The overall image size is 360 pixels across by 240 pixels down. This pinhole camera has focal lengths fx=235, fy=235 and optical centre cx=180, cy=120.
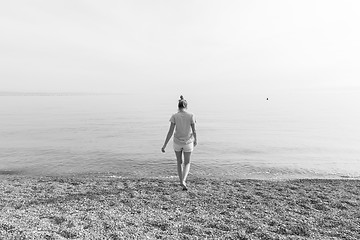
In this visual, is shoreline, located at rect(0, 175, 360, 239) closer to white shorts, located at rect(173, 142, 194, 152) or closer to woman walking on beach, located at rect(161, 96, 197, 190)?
white shorts, located at rect(173, 142, 194, 152)

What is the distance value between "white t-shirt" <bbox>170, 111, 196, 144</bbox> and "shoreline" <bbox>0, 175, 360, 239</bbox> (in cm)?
203

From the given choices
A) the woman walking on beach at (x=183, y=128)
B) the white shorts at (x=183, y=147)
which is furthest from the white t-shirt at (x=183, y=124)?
the white shorts at (x=183, y=147)

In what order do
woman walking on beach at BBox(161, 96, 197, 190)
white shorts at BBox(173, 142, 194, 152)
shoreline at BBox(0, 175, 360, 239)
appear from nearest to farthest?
shoreline at BBox(0, 175, 360, 239)
woman walking on beach at BBox(161, 96, 197, 190)
white shorts at BBox(173, 142, 194, 152)

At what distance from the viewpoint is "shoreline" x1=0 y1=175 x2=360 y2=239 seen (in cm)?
531

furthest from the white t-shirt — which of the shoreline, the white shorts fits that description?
the shoreline

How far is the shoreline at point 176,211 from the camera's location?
5312mm

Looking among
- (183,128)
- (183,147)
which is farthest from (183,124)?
(183,147)

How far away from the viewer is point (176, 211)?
21.7 ft

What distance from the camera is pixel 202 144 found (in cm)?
2062

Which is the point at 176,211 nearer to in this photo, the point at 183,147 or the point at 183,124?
the point at 183,147

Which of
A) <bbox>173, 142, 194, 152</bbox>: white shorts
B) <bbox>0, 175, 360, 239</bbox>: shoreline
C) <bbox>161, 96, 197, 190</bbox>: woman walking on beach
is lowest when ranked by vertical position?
<bbox>0, 175, 360, 239</bbox>: shoreline

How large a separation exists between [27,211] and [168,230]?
4.01 m

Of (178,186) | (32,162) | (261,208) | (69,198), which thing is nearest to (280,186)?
(261,208)

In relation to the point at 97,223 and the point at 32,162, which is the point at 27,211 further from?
the point at 32,162
